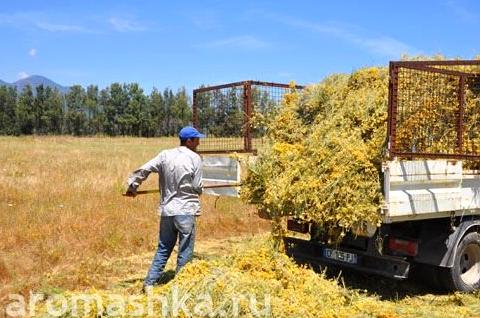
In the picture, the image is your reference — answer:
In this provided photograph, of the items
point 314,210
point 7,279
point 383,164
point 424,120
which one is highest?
point 424,120

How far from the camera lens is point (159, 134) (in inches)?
3364

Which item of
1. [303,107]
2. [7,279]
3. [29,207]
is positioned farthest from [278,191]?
[29,207]

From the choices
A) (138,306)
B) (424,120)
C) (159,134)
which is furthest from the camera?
(159,134)

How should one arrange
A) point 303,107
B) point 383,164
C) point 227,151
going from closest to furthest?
point 383,164 < point 303,107 < point 227,151

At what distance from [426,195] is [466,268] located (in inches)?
55.9

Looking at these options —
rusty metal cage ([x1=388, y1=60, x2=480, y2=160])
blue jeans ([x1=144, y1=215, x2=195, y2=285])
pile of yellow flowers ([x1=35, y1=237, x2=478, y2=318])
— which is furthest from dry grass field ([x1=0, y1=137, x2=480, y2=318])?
rusty metal cage ([x1=388, y1=60, x2=480, y2=160])

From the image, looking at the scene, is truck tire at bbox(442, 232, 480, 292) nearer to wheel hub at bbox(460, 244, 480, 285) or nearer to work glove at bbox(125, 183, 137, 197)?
wheel hub at bbox(460, 244, 480, 285)

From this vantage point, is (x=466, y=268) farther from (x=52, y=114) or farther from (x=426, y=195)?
(x=52, y=114)

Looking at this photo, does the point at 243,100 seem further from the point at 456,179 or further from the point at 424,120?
the point at 456,179

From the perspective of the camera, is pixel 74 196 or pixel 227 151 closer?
pixel 227 151

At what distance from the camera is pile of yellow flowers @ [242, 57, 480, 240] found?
5621 mm

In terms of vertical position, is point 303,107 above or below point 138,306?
above

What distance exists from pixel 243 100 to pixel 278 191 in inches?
83.2

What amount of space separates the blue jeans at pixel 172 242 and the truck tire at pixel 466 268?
2.91 metres
